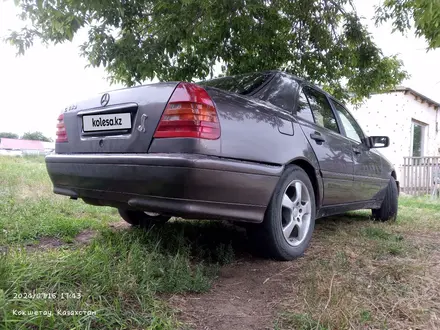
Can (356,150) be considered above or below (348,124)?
below

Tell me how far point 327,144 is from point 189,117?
1.58m

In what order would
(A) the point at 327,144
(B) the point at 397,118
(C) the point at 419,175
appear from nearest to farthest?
1. (A) the point at 327,144
2. (C) the point at 419,175
3. (B) the point at 397,118

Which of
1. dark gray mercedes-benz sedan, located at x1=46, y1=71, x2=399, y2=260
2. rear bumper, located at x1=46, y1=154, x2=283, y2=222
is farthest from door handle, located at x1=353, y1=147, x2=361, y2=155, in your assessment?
rear bumper, located at x1=46, y1=154, x2=283, y2=222

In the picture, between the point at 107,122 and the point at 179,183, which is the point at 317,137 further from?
the point at 107,122

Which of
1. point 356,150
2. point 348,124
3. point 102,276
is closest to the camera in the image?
point 102,276

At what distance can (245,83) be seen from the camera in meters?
2.81

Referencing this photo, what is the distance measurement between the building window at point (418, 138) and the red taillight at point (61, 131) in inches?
477

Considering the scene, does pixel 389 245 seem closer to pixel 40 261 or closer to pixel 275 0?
pixel 40 261

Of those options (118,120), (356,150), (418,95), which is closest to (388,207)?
(356,150)

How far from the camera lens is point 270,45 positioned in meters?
5.27

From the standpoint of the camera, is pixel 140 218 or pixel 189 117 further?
pixel 140 218

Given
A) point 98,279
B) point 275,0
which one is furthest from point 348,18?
point 98,279

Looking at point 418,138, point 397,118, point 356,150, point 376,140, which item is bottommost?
point 356,150

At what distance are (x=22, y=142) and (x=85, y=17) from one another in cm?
3646
